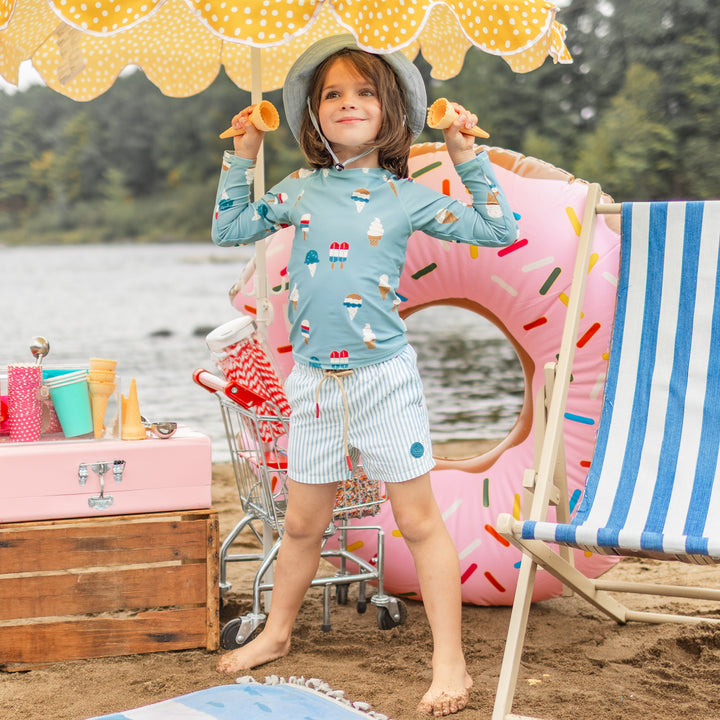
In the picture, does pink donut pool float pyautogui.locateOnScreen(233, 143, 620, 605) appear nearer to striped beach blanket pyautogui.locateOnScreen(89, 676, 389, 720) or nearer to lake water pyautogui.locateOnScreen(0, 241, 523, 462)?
striped beach blanket pyautogui.locateOnScreen(89, 676, 389, 720)

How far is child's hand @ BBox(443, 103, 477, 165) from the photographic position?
226 cm

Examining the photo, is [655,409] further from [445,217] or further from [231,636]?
[231,636]

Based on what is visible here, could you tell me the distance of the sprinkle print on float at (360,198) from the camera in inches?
90.0

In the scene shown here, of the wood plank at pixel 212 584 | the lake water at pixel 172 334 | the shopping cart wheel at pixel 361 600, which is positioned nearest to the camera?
the wood plank at pixel 212 584

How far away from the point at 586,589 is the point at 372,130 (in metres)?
1.32

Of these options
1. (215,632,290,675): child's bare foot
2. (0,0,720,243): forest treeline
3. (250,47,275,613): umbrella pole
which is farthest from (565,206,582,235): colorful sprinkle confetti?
(0,0,720,243): forest treeline

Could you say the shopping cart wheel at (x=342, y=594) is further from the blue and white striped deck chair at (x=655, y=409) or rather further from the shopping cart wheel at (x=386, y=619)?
the blue and white striped deck chair at (x=655, y=409)

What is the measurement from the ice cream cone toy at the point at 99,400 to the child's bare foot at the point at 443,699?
3.59 feet

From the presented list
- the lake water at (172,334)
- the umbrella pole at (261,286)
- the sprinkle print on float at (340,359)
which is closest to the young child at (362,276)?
the sprinkle print on float at (340,359)

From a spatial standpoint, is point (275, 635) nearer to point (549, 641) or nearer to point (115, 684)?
point (115, 684)

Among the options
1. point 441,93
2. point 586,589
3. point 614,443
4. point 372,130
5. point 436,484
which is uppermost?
point 441,93

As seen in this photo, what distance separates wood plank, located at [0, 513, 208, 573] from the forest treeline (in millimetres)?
19033

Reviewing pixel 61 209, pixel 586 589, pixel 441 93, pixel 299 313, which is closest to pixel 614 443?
pixel 586 589

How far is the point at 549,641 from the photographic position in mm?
2670
